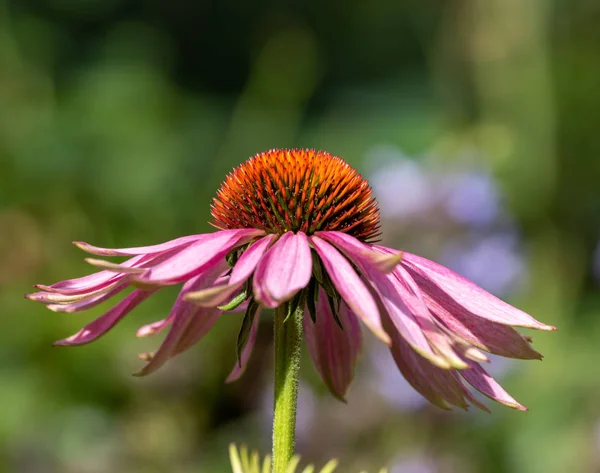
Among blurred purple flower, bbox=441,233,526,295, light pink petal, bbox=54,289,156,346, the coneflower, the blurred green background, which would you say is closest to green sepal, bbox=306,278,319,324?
the coneflower

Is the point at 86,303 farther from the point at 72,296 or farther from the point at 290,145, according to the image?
the point at 290,145

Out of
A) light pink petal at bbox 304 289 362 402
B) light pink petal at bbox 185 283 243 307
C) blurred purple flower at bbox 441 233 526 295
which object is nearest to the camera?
light pink petal at bbox 185 283 243 307

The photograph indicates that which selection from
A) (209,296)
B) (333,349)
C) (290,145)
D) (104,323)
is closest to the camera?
(209,296)

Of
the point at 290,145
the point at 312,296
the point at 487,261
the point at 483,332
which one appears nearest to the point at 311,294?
the point at 312,296

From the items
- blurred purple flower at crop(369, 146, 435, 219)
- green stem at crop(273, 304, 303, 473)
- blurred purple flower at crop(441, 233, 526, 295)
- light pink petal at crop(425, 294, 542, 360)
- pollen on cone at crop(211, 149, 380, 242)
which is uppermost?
blurred purple flower at crop(369, 146, 435, 219)

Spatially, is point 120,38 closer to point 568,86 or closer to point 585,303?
point 568,86

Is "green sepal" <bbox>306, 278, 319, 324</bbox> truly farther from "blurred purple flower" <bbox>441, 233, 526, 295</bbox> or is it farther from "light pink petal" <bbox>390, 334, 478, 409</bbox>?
"blurred purple flower" <bbox>441, 233, 526, 295</bbox>

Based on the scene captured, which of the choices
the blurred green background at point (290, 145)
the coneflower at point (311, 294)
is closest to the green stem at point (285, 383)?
the coneflower at point (311, 294)

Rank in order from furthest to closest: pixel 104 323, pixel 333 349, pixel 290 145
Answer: pixel 290 145, pixel 333 349, pixel 104 323
